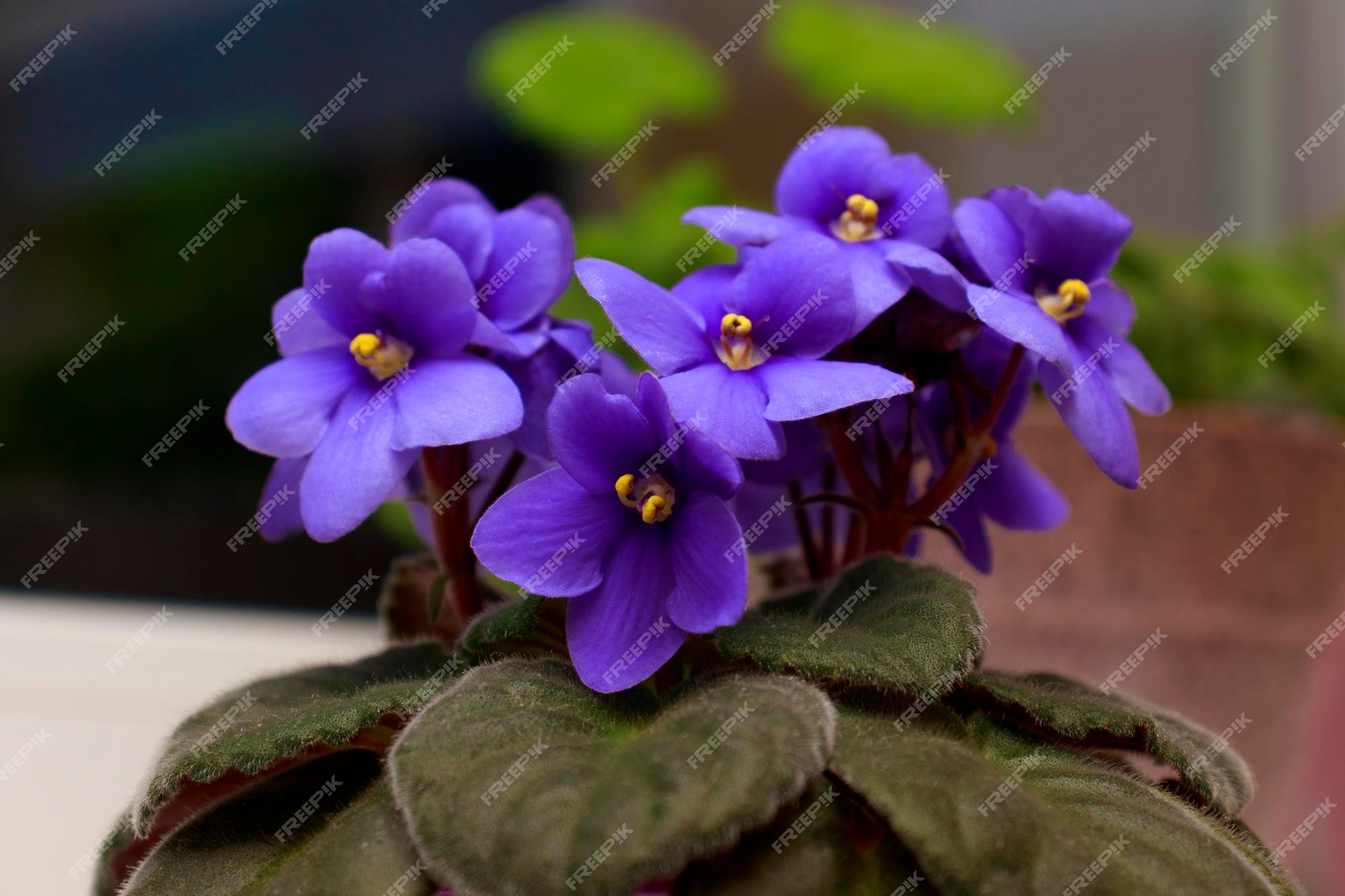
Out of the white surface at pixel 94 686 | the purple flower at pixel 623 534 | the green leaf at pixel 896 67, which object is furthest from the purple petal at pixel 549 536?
the green leaf at pixel 896 67

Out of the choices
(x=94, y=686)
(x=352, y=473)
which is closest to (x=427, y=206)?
(x=352, y=473)

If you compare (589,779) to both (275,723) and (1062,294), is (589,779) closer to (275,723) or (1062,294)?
(275,723)

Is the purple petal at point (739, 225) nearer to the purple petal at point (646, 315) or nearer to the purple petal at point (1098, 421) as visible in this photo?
the purple petal at point (646, 315)

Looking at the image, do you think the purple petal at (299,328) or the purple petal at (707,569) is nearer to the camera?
the purple petal at (707,569)

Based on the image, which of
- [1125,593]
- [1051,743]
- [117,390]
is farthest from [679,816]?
[117,390]

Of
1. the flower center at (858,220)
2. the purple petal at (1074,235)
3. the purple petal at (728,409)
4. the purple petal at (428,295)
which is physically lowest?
the purple petal at (428,295)

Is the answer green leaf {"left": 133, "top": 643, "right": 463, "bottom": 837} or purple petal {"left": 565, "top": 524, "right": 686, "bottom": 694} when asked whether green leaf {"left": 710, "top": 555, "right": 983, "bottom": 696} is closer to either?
purple petal {"left": 565, "top": 524, "right": 686, "bottom": 694}
